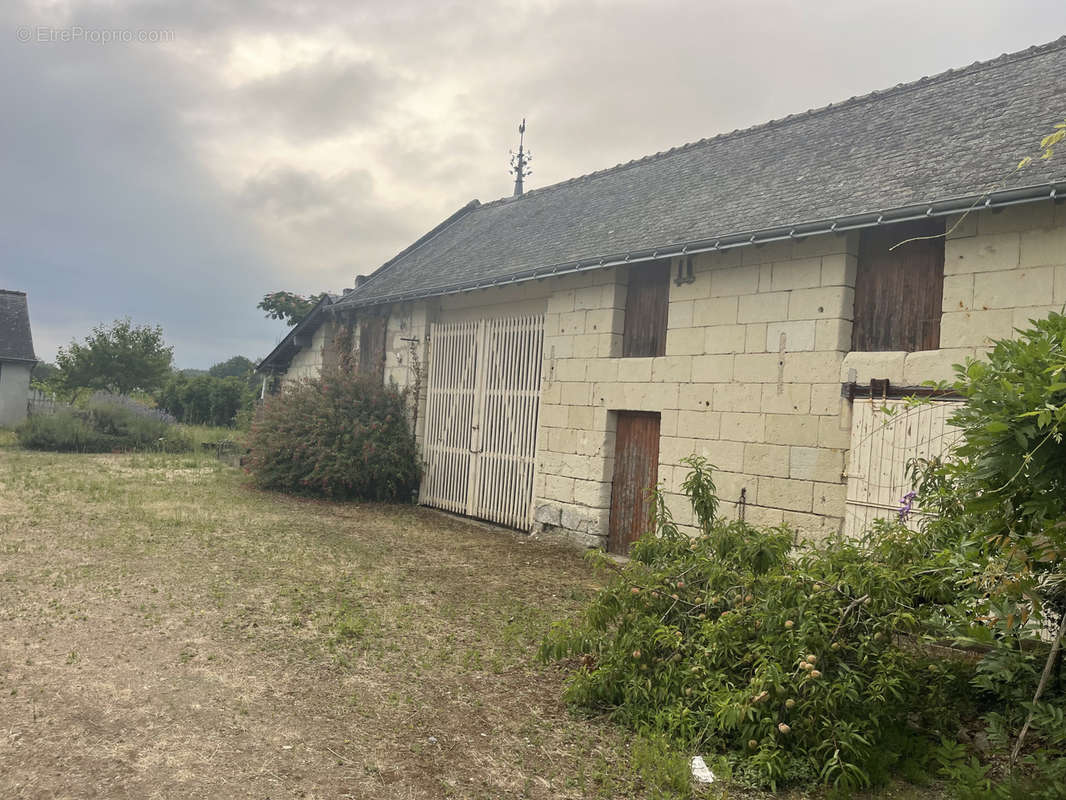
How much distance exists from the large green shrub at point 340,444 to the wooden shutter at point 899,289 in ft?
25.4

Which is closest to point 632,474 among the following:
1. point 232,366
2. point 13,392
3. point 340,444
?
point 340,444

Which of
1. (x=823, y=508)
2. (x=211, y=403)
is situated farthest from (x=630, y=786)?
(x=211, y=403)

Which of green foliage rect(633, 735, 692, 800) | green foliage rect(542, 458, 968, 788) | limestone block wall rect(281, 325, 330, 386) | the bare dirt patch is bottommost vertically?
the bare dirt patch

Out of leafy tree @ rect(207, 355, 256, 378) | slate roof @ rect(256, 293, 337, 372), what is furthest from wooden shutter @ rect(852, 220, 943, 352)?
leafy tree @ rect(207, 355, 256, 378)

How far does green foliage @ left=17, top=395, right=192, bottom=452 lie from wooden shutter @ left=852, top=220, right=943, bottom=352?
1807 cm

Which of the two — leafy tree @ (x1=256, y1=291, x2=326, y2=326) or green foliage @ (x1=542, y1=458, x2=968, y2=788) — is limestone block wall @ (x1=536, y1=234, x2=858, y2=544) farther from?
leafy tree @ (x1=256, y1=291, x2=326, y2=326)

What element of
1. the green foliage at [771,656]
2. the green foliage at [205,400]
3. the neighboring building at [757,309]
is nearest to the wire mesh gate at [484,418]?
the neighboring building at [757,309]

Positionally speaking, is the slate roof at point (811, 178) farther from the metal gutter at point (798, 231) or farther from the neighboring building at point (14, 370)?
the neighboring building at point (14, 370)

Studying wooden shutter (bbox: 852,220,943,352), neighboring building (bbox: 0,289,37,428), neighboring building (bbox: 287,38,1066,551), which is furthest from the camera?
neighboring building (bbox: 0,289,37,428)

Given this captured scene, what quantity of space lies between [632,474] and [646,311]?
2.00m

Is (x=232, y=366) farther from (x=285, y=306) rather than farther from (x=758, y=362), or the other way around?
(x=758, y=362)

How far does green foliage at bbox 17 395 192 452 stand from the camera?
1911 centimetres

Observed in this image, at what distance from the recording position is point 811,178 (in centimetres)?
848

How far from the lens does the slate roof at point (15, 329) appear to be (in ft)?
79.6
